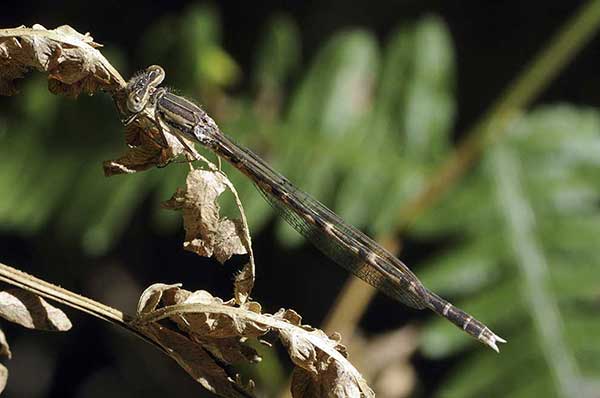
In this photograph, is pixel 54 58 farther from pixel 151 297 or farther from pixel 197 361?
pixel 197 361

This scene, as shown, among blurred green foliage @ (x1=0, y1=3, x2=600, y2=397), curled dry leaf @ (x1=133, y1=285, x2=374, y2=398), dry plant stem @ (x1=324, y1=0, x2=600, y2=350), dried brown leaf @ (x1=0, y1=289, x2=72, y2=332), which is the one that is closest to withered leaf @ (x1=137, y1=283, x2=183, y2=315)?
curled dry leaf @ (x1=133, y1=285, x2=374, y2=398)

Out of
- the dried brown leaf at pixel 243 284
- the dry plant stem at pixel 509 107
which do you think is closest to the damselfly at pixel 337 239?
the dried brown leaf at pixel 243 284

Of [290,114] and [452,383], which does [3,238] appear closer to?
[290,114]

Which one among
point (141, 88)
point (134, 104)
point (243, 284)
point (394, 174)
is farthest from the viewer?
point (394, 174)

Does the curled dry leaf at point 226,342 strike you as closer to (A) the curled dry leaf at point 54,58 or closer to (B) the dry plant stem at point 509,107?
(A) the curled dry leaf at point 54,58

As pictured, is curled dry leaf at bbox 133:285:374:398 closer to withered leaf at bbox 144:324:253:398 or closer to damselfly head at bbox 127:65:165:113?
withered leaf at bbox 144:324:253:398

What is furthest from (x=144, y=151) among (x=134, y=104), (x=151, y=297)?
(x=151, y=297)
